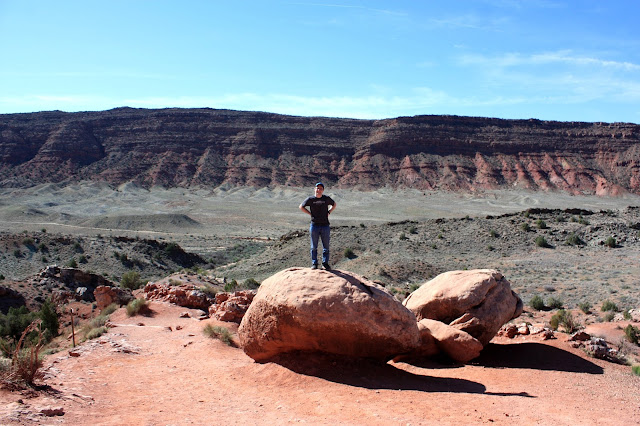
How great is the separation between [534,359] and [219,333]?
6972 millimetres

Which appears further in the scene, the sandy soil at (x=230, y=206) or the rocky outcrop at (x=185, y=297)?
the sandy soil at (x=230, y=206)

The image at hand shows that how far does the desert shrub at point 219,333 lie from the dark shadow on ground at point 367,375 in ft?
9.37

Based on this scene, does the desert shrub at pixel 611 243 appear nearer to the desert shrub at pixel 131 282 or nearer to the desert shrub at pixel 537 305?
the desert shrub at pixel 537 305

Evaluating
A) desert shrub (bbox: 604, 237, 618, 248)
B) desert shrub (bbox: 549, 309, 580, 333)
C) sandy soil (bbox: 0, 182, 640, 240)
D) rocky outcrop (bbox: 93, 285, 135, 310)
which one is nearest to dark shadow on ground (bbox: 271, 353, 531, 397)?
desert shrub (bbox: 549, 309, 580, 333)

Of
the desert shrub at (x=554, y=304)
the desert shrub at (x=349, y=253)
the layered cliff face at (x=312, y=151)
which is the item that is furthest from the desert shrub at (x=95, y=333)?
the layered cliff face at (x=312, y=151)

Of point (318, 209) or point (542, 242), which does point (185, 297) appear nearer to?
point (318, 209)

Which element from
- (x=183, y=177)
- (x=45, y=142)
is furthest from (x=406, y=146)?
(x=45, y=142)

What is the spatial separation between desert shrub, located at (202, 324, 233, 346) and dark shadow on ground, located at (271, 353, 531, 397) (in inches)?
112

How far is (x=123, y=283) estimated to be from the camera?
22781 mm

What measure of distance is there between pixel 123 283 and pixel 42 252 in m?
13.3

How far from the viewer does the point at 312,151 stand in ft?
341

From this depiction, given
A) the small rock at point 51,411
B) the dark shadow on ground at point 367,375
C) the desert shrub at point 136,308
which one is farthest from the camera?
the desert shrub at point 136,308

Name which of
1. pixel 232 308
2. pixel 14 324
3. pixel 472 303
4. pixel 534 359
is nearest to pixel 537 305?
pixel 472 303

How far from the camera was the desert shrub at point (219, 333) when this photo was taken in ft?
40.5
